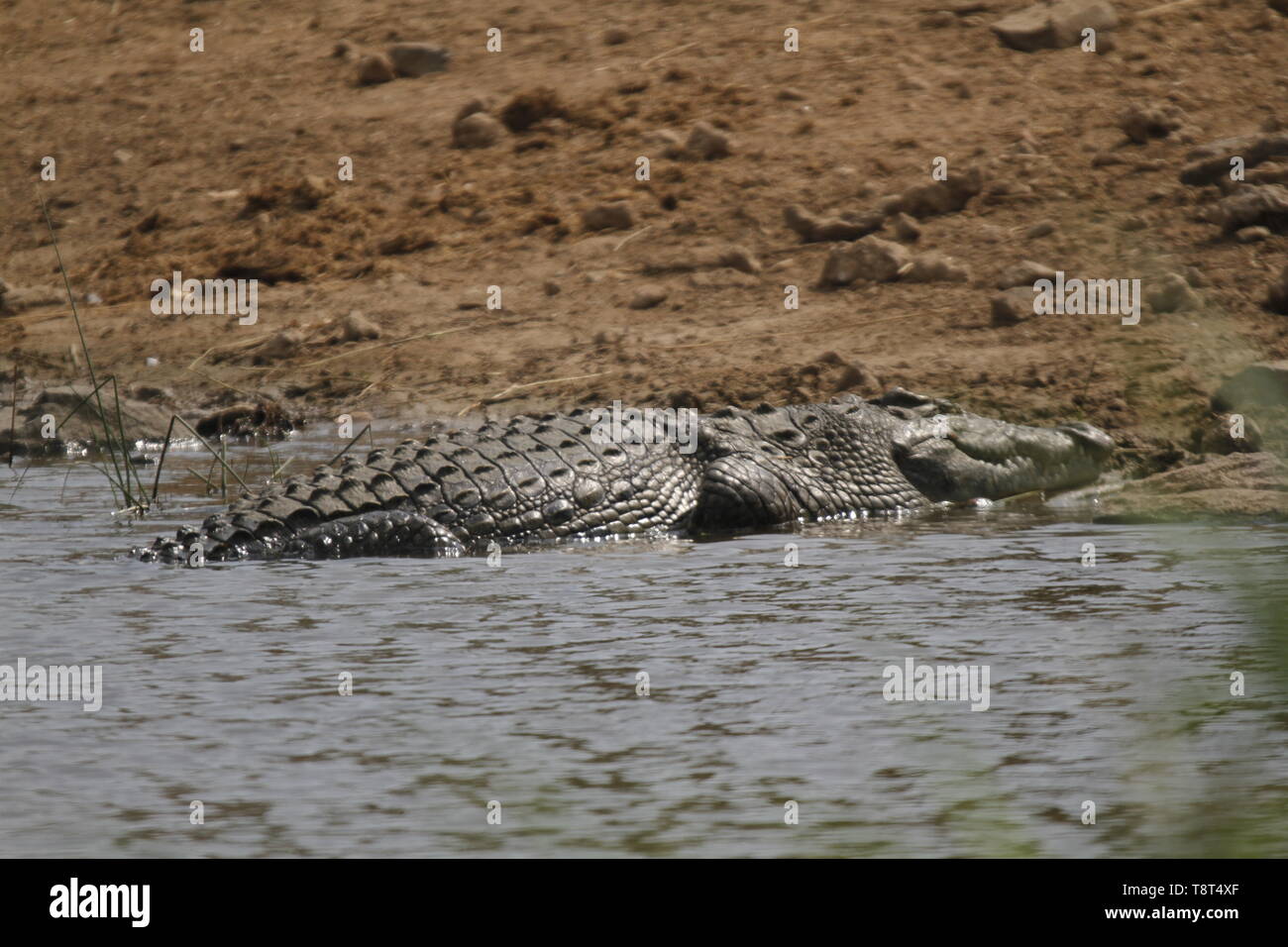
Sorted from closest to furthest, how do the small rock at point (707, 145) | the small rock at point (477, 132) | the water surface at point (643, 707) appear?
the water surface at point (643, 707), the small rock at point (707, 145), the small rock at point (477, 132)

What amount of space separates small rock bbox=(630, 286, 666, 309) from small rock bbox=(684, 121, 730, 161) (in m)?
2.09

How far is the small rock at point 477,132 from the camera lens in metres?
14.5

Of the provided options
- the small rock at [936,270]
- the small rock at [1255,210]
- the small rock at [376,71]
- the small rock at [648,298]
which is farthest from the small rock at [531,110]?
the small rock at [1255,210]

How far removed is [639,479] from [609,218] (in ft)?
18.2

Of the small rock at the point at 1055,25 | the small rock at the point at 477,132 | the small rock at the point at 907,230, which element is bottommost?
the small rock at the point at 907,230

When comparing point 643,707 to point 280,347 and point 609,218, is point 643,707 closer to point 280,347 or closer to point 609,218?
point 280,347

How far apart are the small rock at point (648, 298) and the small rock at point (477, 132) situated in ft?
11.0

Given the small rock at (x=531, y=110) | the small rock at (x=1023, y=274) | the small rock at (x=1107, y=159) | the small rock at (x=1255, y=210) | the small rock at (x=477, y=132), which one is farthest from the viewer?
the small rock at (x=531, y=110)

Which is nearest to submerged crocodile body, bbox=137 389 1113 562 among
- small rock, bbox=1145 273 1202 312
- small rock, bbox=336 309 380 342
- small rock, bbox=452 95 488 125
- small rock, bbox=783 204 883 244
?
small rock, bbox=1145 273 1202 312

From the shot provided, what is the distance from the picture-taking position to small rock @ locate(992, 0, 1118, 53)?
14.1m

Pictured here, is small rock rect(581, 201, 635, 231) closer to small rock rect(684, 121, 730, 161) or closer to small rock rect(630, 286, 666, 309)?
small rock rect(684, 121, 730, 161)

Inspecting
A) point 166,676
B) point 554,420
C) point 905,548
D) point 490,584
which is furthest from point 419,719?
point 554,420

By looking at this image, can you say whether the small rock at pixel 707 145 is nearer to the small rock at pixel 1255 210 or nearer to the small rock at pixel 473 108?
the small rock at pixel 473 108
